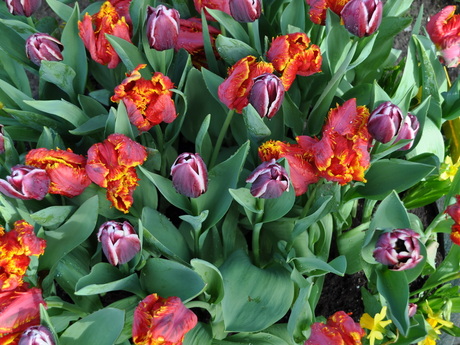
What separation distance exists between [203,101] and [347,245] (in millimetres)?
324

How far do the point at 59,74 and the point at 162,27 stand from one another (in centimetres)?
23

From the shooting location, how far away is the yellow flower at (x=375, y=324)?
78cm

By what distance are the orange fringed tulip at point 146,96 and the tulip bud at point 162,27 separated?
4 centimetres

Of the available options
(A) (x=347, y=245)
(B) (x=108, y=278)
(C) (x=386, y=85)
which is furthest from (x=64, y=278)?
(C) (x=386, y=85)

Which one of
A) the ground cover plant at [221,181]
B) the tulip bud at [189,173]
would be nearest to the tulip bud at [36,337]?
the ground cover plant at [221,181]

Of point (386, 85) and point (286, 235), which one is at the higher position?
point (386, 85)

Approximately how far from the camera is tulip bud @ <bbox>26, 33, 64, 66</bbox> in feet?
2.69

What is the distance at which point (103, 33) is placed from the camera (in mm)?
805

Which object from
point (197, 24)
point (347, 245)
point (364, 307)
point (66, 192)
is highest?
point (197, 24)

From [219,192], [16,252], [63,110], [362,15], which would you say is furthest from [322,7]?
[16,252]

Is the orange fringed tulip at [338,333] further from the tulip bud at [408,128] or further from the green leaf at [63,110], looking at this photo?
the green leaf at [63,110]

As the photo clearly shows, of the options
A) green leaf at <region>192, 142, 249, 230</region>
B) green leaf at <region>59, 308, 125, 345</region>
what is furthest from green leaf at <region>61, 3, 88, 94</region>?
green leaf at <region>59, 308, 125, 345</region>

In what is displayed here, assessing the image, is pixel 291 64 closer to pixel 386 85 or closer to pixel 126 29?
pixel 126 29

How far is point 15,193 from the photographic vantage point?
66 centimetres
